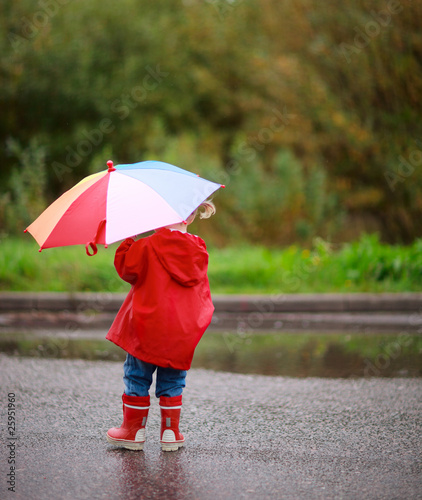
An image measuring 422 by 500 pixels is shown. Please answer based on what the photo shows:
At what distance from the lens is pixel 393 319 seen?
775 centimetres

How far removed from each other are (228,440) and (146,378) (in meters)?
0.60

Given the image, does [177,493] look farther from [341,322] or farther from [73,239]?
[341,322]

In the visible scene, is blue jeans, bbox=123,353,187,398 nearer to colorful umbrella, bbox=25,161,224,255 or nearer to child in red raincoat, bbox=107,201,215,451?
child in red raincoat, bbox=107,201,215,451

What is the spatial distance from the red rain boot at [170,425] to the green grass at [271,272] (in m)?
5.07

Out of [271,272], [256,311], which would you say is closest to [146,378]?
[256,311]

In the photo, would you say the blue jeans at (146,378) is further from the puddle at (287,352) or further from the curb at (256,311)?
the curb at (256,311)

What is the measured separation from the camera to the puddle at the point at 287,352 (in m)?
5.66

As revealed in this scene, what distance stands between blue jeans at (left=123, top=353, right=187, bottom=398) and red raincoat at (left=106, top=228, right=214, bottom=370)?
0.12 metres

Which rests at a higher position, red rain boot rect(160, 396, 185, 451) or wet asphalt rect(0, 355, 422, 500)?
red rain boot rect(160, 396, 185, 451)

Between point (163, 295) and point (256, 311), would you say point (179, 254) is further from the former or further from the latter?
point (256, 311)

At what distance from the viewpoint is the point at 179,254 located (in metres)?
3.57

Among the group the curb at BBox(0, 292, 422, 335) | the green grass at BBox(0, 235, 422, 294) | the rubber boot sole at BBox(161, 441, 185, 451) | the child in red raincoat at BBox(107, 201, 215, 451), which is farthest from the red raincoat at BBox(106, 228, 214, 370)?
the green grass at BBox(0, 235, 422, 294)

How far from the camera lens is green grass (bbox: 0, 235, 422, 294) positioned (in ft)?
28.8

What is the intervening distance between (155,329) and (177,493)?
2.70 ft
